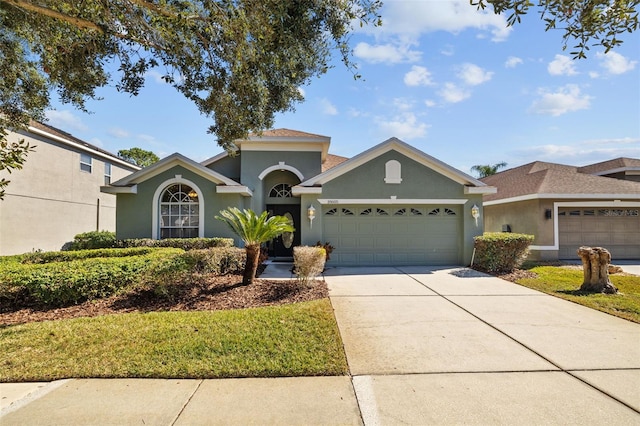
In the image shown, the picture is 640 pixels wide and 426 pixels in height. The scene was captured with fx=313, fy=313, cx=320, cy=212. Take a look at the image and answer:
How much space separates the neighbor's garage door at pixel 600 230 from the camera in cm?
1422

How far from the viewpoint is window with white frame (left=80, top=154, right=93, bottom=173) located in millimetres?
18188

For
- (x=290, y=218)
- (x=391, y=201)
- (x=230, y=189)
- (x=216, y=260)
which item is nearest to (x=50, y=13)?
(x=216, y=260)

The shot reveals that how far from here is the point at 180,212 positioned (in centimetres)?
1293

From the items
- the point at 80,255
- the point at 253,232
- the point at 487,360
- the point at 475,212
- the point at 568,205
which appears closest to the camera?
the point at 487,360

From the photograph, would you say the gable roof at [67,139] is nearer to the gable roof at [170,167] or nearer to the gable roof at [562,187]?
the gable roof at [170,167]

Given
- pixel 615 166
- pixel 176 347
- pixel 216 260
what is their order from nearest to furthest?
1. pixel 176 347
2. pixel 216 260
3. pixel 615 166

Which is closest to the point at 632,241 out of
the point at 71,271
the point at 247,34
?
the point at 247,34

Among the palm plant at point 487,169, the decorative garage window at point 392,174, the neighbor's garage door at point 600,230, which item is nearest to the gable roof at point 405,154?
the decorative garage window at point 392,174

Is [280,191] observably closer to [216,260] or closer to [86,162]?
[216,260]

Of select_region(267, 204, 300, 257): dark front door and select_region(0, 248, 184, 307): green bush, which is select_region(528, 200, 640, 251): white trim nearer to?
select_region(267, 204, 300, 257): dark front door

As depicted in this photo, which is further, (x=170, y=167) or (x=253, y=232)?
(x=170, y=167)

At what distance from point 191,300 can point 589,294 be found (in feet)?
31.5

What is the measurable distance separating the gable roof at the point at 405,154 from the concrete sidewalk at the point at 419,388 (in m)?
7.27

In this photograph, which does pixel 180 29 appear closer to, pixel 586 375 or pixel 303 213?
pixel 303 213
